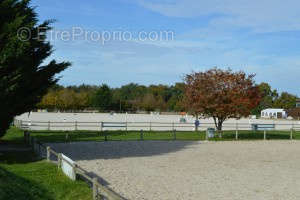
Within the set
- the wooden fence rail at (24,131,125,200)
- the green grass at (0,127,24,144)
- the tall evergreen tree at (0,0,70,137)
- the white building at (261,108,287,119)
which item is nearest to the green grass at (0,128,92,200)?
the wooden fence rail at (24,131,125,200)

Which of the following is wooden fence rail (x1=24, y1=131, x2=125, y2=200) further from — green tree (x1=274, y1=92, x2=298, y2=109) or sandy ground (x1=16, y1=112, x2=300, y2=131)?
green tree (x1=274, y1=92, x2=298, y2=109)

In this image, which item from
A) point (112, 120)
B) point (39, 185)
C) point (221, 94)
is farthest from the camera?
point (112, 120)

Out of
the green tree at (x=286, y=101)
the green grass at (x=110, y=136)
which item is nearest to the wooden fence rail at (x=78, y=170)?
the green grass at (x=110, y=136)

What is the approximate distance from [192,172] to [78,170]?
4.47 m

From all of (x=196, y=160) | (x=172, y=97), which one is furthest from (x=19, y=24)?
(x=172, y=97)

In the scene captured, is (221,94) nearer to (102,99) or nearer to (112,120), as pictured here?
(112,120)

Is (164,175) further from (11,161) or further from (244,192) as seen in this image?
(11,161)

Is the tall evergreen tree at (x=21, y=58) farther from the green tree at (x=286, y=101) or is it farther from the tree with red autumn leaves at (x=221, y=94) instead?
the green tree at (x=286, y=101)

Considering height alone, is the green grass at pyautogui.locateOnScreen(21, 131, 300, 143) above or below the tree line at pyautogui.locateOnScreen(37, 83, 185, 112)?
below

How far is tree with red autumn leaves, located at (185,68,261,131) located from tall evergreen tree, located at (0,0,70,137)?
13.8 m

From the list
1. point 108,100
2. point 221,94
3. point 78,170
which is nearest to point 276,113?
point 108,100

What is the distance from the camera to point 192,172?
1369cm

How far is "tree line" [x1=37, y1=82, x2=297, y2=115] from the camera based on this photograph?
118425 millimetres

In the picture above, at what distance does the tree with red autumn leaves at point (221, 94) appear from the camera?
93.2 feet
